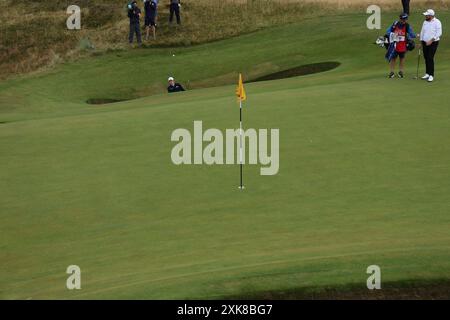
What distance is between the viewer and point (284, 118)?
22.8 metres

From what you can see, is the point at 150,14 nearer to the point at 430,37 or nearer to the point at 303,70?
the point at 303,70

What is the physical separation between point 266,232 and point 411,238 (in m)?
2.33

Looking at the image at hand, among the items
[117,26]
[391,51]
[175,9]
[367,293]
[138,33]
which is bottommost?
[367,293]

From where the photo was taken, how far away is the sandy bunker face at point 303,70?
3559cm

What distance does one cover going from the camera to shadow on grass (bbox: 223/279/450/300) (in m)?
12.4

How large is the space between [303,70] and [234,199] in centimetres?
2004

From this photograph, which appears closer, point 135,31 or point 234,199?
point 234,199

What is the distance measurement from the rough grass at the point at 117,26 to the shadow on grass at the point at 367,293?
31284 mm

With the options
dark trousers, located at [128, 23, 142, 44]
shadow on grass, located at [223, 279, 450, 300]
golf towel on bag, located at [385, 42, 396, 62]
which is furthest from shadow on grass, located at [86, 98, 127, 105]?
shadow on grass, located at [223, 279, 450, 300]

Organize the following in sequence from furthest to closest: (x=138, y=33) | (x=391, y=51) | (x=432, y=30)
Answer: (x=138, y=33)
(x=391, y=51)
(x=432, y=30)

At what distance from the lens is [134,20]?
1695 inches

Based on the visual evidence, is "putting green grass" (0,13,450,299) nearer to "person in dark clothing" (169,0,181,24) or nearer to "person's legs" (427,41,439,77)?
"person's legs" (427,41,439,77)

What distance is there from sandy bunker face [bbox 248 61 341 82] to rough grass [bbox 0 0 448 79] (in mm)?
7842

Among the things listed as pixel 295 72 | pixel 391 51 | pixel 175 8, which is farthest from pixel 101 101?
pixel 391 51
